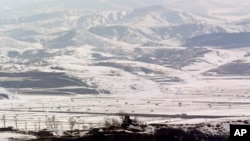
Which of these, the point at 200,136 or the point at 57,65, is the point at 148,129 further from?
the point at 57,65

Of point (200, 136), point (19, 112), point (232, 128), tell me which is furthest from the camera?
point (19, 112)

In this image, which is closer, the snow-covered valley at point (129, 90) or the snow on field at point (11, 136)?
the snow on field at point (11, 136)

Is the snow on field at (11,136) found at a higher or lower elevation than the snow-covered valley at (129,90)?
lower

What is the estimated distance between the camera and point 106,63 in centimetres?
16575

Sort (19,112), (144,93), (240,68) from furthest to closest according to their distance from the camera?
(240,68), (144,93), (19,112)

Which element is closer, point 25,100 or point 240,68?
point 25,100

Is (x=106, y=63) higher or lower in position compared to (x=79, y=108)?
higher

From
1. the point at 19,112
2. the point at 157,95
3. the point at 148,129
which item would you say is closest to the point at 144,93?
the point at 157,95

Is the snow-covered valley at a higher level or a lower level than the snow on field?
higher

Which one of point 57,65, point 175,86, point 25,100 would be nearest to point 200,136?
point 25,100

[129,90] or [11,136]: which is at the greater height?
[129,90]

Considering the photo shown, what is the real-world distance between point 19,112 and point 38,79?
43.2 meters

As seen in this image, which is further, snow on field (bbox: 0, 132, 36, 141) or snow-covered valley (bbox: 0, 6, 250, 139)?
snow-covered valley (bbox: 0, 6, 250, 139)

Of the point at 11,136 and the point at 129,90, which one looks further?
the point at 129,90
